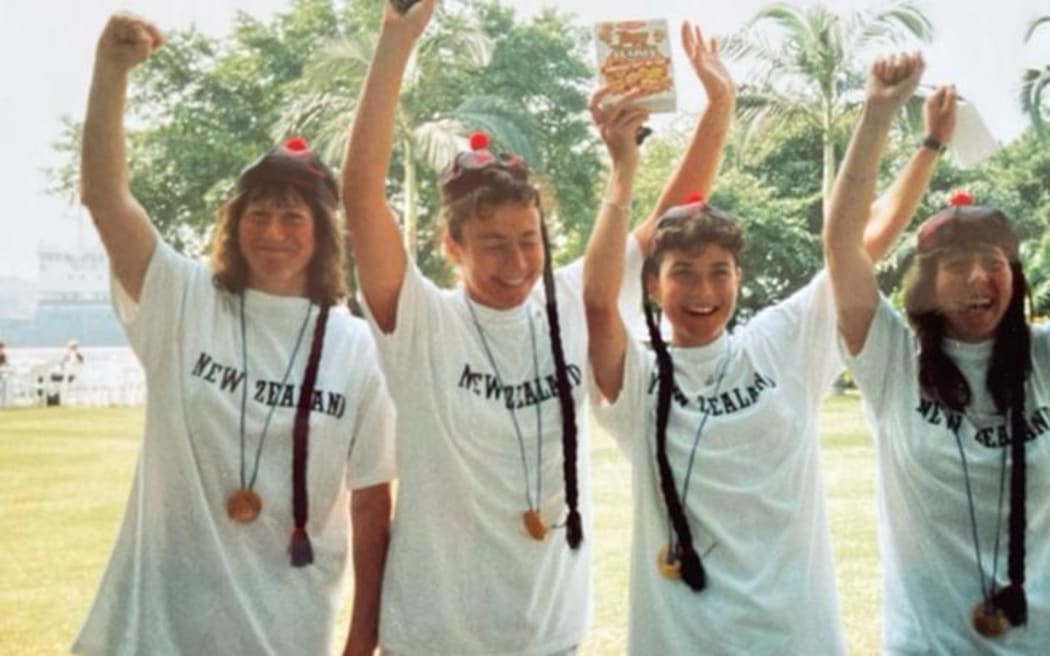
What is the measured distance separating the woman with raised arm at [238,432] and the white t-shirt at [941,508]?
588mm

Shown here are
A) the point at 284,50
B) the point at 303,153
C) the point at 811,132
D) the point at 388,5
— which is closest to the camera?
the point at 388,5

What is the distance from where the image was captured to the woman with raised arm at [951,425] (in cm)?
126

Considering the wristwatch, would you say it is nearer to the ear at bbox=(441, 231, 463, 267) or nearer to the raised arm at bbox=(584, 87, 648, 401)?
the raised arm at bbox=(584, 87, 648, 401)

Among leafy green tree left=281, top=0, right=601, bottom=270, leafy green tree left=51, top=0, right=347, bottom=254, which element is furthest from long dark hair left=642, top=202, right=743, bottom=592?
leafy green tree left=51, top=0, right=347, bottom=254

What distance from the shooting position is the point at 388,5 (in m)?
1.24

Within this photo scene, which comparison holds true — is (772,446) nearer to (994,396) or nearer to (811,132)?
(994,396)

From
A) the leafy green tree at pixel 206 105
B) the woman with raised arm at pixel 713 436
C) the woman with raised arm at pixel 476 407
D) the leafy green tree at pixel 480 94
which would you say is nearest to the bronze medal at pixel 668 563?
the woman with raised arm at pixel 713 436

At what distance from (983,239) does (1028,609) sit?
0.43 m

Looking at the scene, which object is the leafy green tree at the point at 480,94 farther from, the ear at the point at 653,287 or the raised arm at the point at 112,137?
the raised arm at the point at 112,137

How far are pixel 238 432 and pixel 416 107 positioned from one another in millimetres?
1343

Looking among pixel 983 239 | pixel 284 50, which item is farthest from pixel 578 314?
pixel 284 50

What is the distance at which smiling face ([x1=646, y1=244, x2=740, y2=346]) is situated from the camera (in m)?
1.32

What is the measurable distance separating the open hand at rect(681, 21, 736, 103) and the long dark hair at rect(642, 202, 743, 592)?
0.19 m

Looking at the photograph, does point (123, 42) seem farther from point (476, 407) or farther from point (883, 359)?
point (883, 359)
